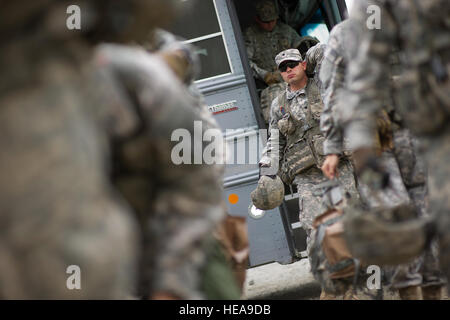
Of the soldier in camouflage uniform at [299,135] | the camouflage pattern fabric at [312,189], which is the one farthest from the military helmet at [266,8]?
the camouflage pattern fabric at [312,189]

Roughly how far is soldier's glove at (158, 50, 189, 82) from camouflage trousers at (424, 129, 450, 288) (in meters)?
1.10

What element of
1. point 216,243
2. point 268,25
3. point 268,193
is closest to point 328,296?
point 268,193

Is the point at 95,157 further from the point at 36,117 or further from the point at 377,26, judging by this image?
the point at 377,26

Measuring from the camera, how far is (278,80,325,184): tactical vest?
19.3ft

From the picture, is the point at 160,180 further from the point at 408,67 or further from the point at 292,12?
the point at 292,12

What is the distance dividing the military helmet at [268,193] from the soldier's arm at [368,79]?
2264mm

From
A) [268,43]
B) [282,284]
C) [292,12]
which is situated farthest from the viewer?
[292,12]

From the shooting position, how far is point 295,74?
6094mm

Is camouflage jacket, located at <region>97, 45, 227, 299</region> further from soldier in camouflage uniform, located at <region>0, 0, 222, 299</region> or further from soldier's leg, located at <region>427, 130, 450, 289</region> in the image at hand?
soldier's leg, located at <region>427, 130, 450, 289</region>

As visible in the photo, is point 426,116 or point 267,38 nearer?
point 426,116

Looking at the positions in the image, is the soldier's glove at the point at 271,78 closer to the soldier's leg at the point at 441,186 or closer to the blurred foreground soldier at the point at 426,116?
the blurred foreground soldier at the point at 426,116

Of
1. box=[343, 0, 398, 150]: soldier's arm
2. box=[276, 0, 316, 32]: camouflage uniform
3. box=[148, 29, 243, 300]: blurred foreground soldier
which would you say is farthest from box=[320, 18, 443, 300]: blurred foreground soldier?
box=[276, 0, 316, 32]: camouflage uniform

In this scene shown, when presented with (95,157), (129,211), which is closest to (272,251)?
(129,211)

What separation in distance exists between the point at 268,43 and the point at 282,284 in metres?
3.17
